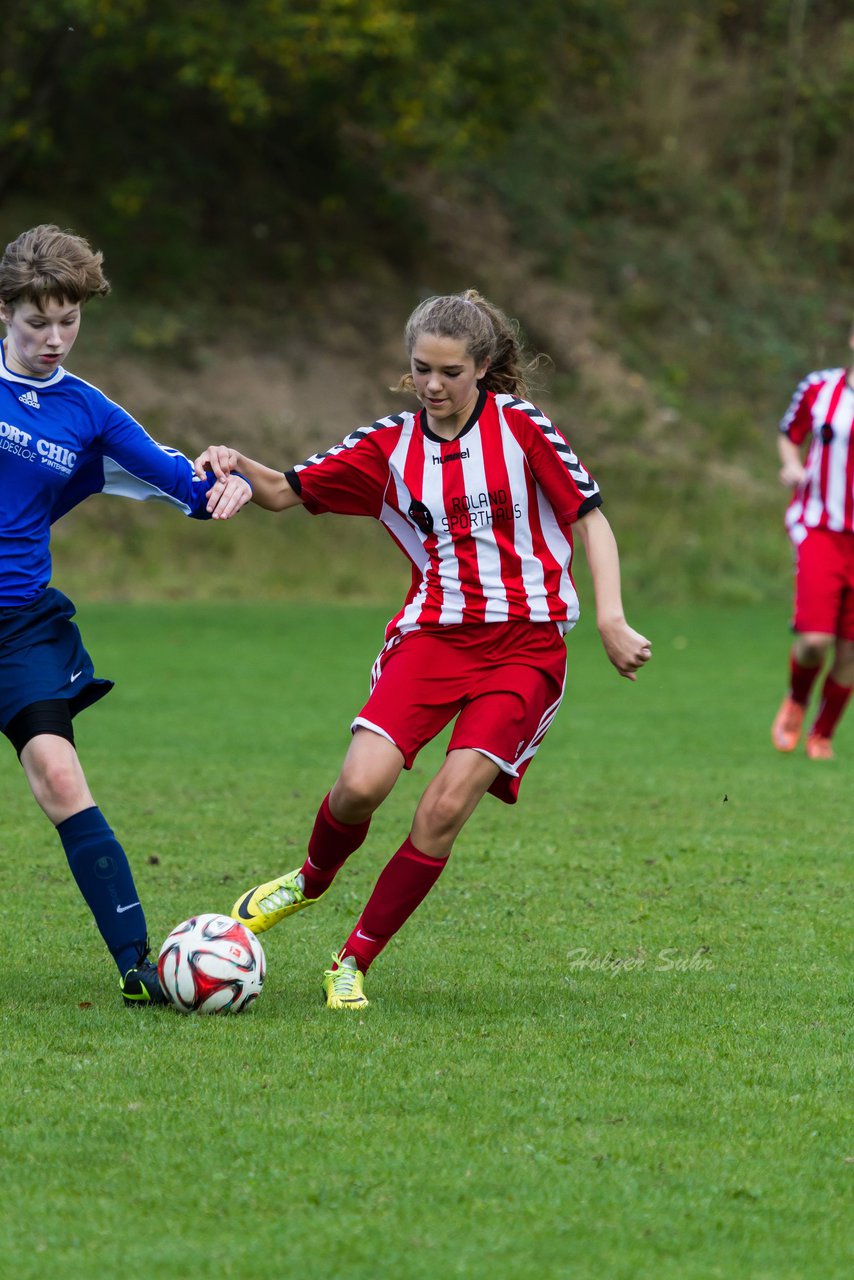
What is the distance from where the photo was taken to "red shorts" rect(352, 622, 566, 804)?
444 centimetres

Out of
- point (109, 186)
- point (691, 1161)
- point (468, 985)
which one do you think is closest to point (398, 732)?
point (468, 985)

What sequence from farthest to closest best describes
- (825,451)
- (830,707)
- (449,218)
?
(449,218) → (830,707) → (825,451)

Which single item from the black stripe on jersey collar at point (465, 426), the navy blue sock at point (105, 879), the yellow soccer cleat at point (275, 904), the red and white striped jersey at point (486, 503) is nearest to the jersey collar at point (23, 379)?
the red and white striped jersey at point (486, 503)

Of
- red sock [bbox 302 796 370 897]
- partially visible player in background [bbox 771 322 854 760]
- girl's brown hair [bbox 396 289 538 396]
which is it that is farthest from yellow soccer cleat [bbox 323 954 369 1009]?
partially visible player in background [bbox 771 322 854 760]

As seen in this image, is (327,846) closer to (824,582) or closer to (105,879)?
(105,879)

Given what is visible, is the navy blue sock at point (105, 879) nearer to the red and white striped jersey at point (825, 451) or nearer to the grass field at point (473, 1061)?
the grass field at point (473, 1061)

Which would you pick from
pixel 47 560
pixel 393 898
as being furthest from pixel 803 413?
pixel 47 560

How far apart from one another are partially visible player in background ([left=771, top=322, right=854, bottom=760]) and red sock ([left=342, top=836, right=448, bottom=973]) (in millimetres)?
5053

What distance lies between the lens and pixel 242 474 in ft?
15.5

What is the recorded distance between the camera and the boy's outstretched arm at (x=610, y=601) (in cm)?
433

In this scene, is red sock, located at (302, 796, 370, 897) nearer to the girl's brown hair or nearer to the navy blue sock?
the navy blue sock

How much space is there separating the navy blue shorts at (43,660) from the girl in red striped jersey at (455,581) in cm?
53

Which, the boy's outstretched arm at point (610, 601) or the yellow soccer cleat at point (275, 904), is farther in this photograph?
the yellow soccer cleat at point (275, 904)

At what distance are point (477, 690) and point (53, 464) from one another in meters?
1.26
